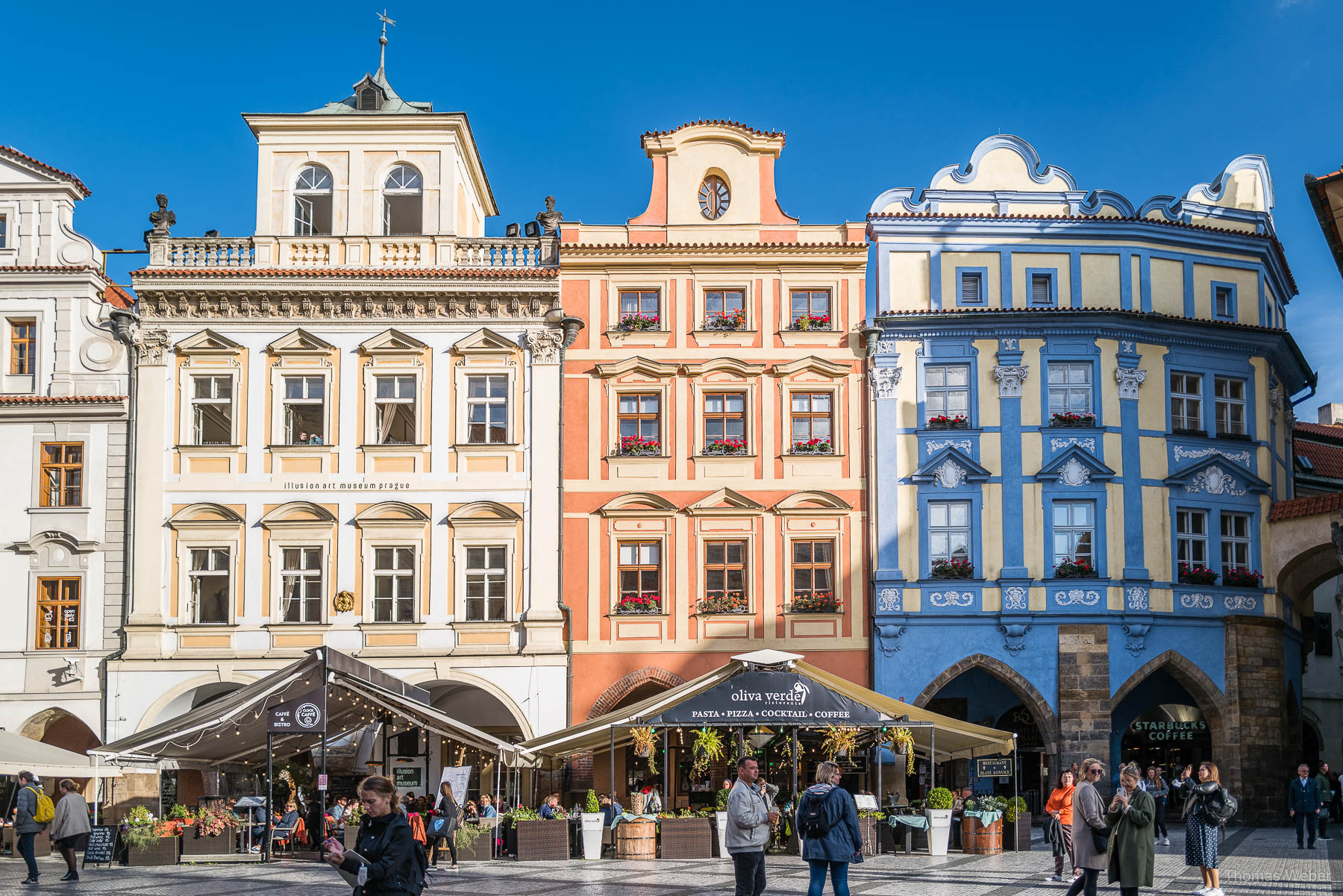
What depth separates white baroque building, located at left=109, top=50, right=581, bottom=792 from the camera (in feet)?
106

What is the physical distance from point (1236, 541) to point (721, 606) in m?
11.5

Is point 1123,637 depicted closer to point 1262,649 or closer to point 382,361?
point 1262,649

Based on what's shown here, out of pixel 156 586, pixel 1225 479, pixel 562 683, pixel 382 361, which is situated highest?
pixel 382 361

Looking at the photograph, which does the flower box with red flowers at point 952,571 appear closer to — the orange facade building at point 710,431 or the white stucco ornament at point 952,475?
the orange facade building at point 710,431

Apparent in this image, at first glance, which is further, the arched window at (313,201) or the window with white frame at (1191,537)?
the arched window at (313,201)

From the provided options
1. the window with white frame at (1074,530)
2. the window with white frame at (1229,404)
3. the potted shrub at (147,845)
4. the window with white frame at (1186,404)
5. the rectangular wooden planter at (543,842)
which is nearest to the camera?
the potted shrub at (147,845)

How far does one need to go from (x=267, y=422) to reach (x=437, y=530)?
437 centimetres

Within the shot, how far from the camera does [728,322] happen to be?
3388 cm

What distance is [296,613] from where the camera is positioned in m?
32.7

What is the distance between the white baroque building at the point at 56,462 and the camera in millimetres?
32219

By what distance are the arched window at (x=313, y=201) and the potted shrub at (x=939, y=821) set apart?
18.3 m

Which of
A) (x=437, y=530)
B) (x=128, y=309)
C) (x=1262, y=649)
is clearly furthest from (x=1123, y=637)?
(x=128, y=309)

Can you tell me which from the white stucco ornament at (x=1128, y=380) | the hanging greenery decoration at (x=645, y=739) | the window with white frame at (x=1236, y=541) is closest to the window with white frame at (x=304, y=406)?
the hanging greenery decoration at (x=645, y=739)

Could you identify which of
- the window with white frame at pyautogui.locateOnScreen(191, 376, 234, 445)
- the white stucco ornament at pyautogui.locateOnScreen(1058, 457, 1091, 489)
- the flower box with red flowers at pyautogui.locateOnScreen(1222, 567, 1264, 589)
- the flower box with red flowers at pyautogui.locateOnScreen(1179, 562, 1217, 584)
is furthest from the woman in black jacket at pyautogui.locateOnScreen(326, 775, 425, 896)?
the flower box with red flowers at pyautogui.locateOnScreen(1222, 567, 1264, 589)
